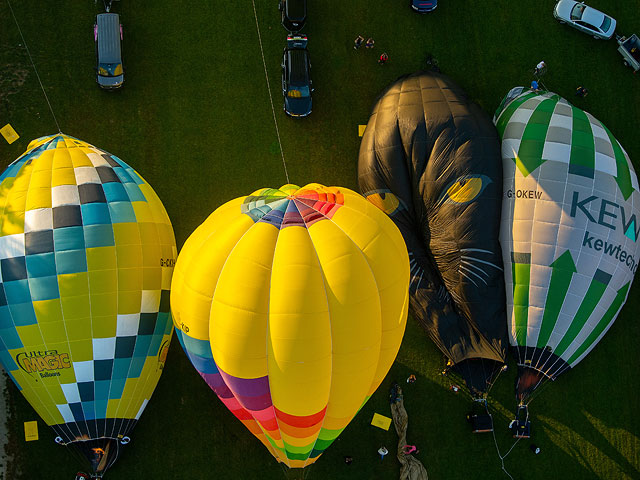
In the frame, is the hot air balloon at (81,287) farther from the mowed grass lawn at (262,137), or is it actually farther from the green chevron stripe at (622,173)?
the green chevron stripe at (622,173)

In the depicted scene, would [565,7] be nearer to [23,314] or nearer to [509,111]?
[509,111]

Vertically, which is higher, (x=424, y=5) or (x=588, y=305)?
(x=424, y=5)

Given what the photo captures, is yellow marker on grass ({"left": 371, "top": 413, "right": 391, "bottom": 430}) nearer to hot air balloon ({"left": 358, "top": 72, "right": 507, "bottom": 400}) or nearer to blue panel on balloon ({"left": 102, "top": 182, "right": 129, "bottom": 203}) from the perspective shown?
hot air balloon ({"left": 358, "top": 72, "right": 507, "bottom": 400})

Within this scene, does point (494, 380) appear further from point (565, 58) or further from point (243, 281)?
point (565, 58)

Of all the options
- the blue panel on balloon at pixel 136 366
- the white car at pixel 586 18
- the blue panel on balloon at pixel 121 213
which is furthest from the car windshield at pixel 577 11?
the blue panel on balloon at pixel 136 366

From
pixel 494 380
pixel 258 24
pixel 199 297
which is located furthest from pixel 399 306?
pixel 258 24

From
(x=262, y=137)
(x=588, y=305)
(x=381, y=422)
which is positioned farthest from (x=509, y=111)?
(x=381, y=422)
